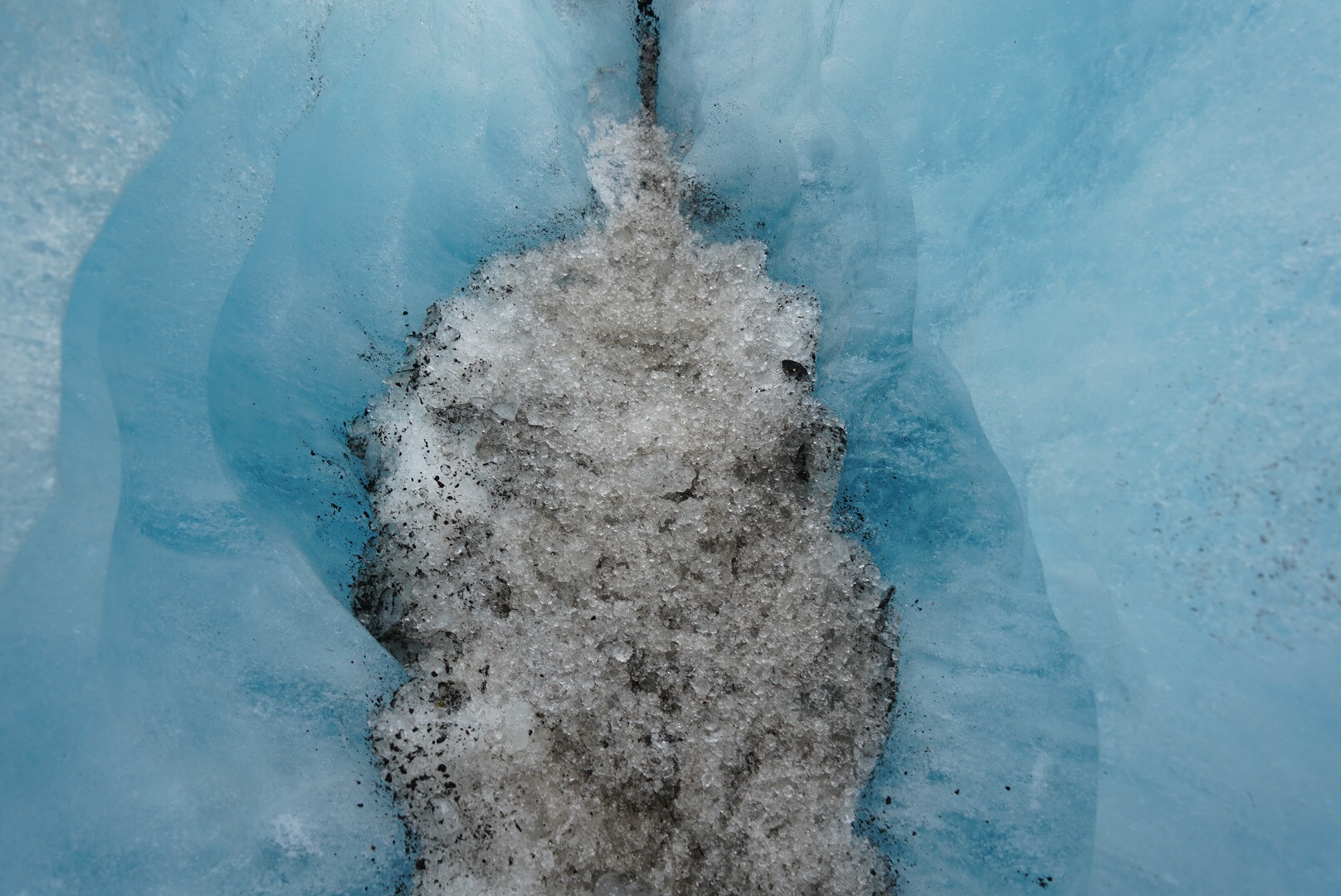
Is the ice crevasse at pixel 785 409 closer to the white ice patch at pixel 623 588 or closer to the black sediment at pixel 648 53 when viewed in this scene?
the white ice patch at pixel 623 588

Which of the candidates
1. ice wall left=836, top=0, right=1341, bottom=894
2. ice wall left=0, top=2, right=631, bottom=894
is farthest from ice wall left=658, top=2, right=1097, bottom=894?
ice wall left=0, top=2, right=631, bottom=894

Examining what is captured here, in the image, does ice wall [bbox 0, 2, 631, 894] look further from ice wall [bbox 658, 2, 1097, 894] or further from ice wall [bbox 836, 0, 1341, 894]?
ice wall [bbox 836, 0, 1341, 894]

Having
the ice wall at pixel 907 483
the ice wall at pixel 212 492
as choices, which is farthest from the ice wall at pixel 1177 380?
the ice wall at pixel 212 492

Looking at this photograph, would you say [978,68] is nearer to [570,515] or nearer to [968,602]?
[968,602]

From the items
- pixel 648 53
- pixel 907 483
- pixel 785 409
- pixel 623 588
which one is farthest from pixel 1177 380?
pixel 648 53

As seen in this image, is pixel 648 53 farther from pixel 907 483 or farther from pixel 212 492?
pixel 212 492
